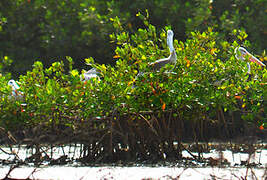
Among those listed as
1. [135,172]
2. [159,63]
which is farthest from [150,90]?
[135,172]

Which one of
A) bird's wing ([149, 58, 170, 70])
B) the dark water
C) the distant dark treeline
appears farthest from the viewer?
the distant dark treeline

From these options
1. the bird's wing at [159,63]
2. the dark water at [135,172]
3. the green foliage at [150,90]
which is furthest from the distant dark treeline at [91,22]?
the dark water at [135,172]

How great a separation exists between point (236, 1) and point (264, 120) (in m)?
9.47

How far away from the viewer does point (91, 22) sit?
16656 millimetres

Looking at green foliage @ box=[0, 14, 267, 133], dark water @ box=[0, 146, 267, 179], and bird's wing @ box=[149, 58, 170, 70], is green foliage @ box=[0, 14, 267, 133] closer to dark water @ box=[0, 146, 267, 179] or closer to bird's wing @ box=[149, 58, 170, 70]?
bird's wing @ box=[149, 58, 170, 70]

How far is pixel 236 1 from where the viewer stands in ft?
57.3

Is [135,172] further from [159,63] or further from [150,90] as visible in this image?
[159,63]

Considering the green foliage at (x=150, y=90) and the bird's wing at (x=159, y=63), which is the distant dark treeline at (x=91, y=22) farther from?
the bird's wing at (x=159, y=63)

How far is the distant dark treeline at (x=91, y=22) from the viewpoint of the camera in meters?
16.7

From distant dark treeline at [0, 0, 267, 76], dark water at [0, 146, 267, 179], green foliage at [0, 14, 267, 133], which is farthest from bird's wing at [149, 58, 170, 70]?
distant dark treeline at [0, 0, 267, 76]

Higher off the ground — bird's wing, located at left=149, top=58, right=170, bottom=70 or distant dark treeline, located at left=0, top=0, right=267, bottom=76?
distant dark treeline, located at left=0, top=0, right=267, bottom=76

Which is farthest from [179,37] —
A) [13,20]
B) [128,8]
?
[13,20]

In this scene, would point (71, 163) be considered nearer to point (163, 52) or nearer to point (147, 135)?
point (147, 135)

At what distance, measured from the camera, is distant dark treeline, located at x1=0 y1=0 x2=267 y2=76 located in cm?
1666
